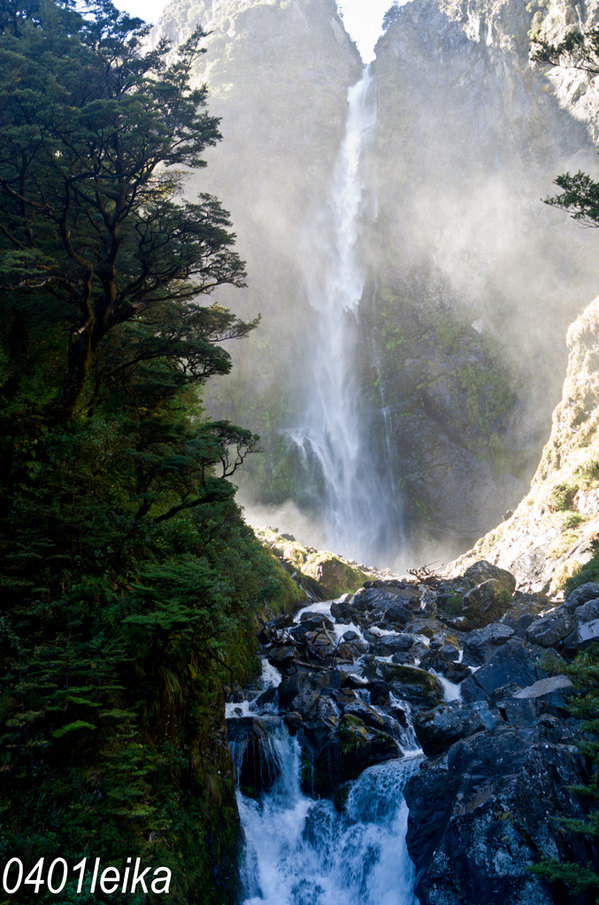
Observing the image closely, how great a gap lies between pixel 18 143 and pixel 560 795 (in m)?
13.8

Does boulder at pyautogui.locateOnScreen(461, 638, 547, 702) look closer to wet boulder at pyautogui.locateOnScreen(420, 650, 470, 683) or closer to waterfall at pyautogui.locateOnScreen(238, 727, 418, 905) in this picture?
wet boulder at pyautogui.locateOnScreen(420, 650, 470, 683)

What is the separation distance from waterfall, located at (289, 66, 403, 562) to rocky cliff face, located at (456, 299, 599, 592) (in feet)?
42.1

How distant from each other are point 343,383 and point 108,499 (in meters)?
42.6

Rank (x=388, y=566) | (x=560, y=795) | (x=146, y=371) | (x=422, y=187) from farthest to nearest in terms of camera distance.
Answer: (x=422, y=187) → (x=388, y=566) → (x=146, y=371) → (x=560, y=795)

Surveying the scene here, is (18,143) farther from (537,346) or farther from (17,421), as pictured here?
(537,346)

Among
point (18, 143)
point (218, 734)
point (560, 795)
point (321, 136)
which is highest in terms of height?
point (321, 136)

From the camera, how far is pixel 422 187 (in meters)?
53.7

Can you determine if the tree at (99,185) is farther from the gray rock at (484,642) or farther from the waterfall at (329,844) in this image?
the gray rock at (484,642)

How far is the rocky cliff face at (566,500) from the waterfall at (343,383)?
12820 millimetres

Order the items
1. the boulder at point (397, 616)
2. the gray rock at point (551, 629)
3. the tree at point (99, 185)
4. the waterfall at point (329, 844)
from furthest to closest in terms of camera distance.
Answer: the boulder at point (397, 616), the gray rock at point (551, 629), the tree at point (99, 185), the waterfall at point (329, 844)

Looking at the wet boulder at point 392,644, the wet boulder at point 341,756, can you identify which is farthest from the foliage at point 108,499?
the wet boulder at point 392,644

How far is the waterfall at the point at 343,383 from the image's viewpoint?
44.4 m

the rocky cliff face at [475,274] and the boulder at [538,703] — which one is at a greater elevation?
the rocky cliff face at [475,274]

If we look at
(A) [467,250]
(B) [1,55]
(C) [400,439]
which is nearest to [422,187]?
(A) [467,250]
